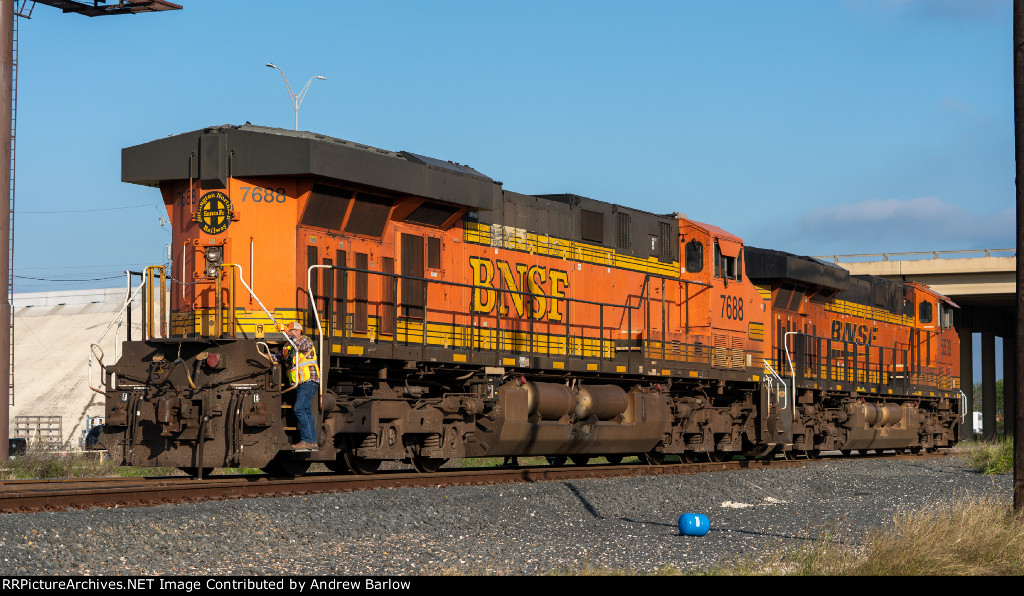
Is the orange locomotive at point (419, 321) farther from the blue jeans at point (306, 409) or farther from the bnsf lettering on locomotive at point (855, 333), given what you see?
the bnsf lettering on locomotive at point (855, 333)

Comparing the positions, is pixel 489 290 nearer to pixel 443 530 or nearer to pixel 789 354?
pixel 443 530

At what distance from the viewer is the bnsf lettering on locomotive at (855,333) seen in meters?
24.1

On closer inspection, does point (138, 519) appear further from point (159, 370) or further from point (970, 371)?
point (970, 371)

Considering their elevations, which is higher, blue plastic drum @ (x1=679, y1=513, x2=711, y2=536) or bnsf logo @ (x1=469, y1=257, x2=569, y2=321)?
bnsf logo @ (x1=469, y1=257, x2=569, y2=321)

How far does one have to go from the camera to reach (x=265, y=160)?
12.1 meters

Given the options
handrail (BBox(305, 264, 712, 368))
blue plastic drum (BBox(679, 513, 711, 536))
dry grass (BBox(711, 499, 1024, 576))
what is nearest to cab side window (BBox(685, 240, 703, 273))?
handrail (BBox(305, 264, 712, 368))

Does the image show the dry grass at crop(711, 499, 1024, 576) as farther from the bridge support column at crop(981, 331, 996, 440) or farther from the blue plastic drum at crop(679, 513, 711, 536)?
the bridge support column at crop(981, 331, 996, 440)

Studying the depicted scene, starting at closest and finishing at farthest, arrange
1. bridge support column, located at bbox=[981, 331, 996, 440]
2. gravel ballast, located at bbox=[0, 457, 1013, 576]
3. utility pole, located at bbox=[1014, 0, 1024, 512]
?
gravel ballast, located at bbox=[0, 457, 1013, 576]
utility pole, located at bbox=[1014, 0, 1024, 512]
bridge support column, located at bbox=[981, 331, 996, 440]

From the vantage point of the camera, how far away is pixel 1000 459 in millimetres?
18641

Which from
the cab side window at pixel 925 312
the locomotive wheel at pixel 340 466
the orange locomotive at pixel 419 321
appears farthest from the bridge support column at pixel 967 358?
the locomotive wheel at pixel 340 466

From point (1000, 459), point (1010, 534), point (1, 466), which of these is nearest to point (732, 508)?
point (1010, 534)

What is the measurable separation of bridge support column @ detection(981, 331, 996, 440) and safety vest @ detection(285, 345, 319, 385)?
53.6m

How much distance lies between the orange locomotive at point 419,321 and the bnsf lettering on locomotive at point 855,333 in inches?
186

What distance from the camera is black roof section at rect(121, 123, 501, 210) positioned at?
11.9m
